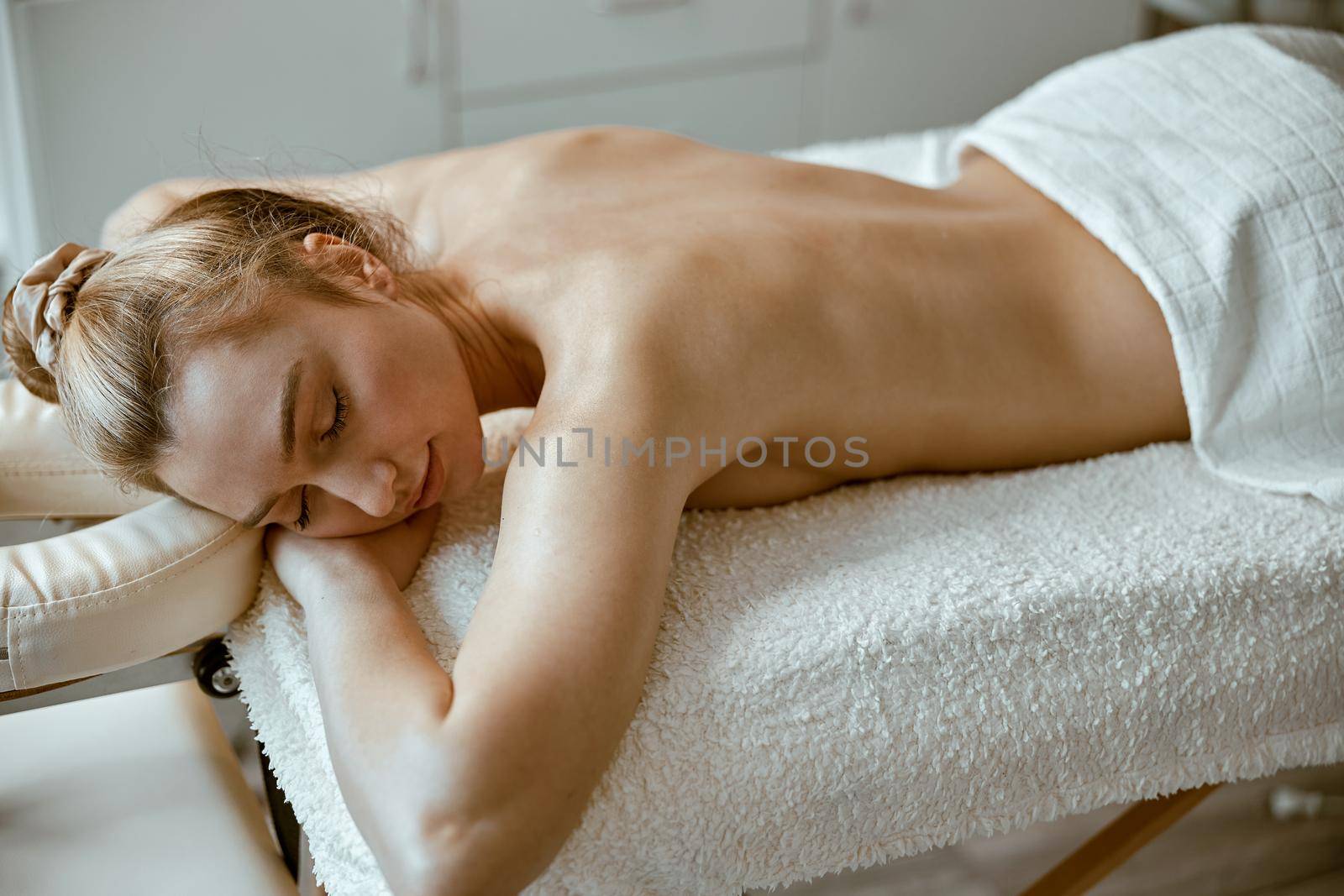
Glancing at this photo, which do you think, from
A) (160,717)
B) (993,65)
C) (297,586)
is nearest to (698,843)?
(297,586)

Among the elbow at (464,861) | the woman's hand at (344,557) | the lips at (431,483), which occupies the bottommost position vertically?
the elbow at (464,861)

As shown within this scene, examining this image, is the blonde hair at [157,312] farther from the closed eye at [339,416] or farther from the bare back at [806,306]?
the bare back at [806,306]

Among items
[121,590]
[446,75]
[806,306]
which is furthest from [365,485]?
[446,75]

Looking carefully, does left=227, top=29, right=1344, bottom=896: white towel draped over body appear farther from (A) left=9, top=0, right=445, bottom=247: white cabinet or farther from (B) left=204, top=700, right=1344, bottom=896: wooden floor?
(A) left=9, top=0, right=445, bottom=247: white cabinet

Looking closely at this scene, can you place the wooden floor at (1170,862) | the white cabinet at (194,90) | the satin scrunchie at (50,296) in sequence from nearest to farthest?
the satin scrunchie at (50,296) → the wooden floor at (1170,862) → the white cabinet at (194,90)

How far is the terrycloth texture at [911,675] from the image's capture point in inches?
33.9

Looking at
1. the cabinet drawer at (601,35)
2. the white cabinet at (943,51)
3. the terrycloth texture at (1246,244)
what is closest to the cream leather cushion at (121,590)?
→ the terrycloth texture at (1246,244)

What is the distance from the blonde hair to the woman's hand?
11 cm

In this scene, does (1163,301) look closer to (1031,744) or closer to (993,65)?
(1031,744)

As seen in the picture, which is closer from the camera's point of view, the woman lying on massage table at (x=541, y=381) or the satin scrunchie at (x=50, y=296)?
the woman lying on massage table at (x=541, y=381)

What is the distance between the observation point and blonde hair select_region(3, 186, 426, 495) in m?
0.90

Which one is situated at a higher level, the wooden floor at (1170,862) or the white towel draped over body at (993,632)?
the white towel draped over body at (993,632)

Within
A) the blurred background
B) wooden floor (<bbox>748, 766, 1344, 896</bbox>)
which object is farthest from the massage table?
the blurred background

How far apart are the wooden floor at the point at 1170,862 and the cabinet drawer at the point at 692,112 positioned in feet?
5.24
